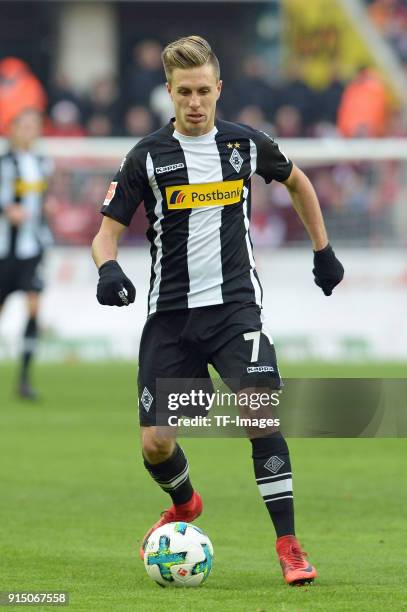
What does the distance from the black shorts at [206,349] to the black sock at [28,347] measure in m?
6.89

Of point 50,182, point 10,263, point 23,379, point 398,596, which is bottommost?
point 398,596

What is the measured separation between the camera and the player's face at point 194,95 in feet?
21.1

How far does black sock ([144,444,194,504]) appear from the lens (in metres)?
6.83

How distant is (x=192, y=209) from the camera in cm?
660

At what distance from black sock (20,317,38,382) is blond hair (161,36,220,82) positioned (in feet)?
23.7

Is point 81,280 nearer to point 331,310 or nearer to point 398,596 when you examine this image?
point 331,310

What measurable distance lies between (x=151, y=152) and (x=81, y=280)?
1083 cm

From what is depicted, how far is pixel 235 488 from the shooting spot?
9.22 m

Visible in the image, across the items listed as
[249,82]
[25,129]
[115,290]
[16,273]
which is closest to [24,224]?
[16,273]

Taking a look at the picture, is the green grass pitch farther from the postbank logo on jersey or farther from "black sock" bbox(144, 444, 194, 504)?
the postbank logo on jersey

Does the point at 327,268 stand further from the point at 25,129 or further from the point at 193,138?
the point at 25,129

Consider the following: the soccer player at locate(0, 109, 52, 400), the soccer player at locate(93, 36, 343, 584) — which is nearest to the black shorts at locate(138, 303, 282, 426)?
the soccer player at locate(93, 36, 343, 584)

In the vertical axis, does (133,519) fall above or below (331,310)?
below

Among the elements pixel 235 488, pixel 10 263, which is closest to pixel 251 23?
pixel 10 263
